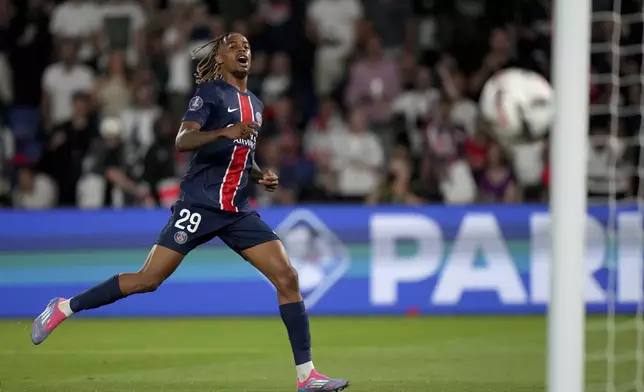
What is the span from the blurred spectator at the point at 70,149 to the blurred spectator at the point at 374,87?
3361 millimetres

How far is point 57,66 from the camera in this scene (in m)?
14.9

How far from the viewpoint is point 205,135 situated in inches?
275

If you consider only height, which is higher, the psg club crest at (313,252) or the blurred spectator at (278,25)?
the blurred spectator at (278,25)

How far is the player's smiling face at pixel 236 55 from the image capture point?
7.35m

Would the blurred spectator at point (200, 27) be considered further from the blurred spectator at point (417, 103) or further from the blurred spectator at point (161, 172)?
the blurred spectator at point (417, 103)

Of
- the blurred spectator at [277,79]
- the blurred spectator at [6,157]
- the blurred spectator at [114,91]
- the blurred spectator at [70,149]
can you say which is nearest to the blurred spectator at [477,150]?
the blurred spectator at [277,79]

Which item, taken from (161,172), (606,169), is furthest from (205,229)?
(606,169)

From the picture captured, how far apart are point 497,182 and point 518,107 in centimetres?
833

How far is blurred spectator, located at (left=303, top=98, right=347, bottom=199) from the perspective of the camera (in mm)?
14156

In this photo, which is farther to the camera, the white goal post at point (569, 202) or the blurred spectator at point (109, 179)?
the blurred spectator at point (109, 179)

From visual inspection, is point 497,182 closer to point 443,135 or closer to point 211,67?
point 443,135

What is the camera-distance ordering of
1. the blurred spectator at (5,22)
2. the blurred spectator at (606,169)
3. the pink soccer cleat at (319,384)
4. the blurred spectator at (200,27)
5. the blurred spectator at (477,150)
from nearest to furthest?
the pink soccer cleat at (319,384)
the blurred spectator at (606,169)
the blurred spectator at (477,150)
the blurred spectator at (200,27)
the blurred spectator at (5,22)

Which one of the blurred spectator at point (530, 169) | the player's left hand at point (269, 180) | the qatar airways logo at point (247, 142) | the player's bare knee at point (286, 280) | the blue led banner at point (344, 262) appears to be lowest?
the blue led banner at point (344, 262)

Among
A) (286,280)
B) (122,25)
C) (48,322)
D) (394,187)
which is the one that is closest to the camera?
(286,280)
